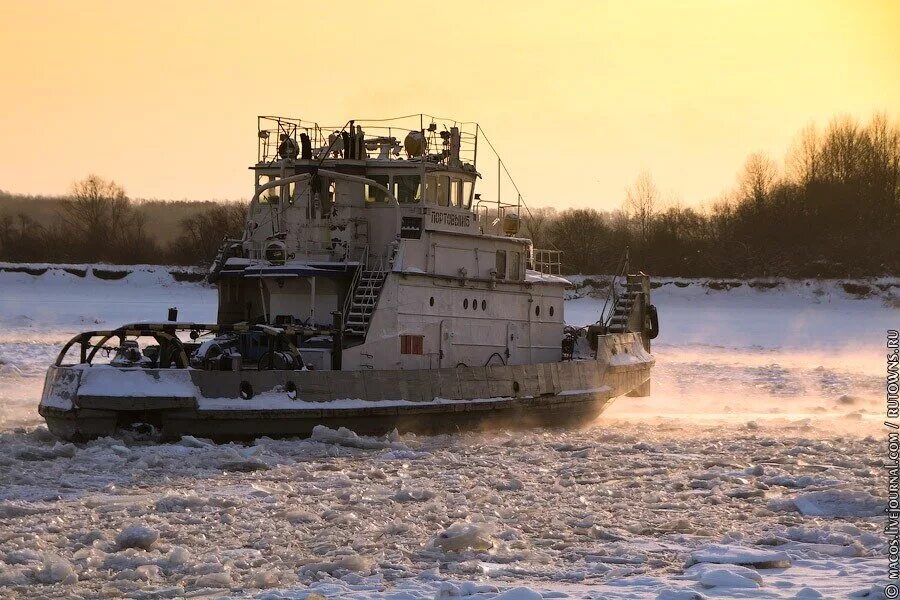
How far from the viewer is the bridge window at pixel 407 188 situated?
20578 millimetres

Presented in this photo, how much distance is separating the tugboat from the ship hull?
2 cm

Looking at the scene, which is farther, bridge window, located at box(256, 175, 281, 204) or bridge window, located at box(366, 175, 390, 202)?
bridge window, located at box(256, 175, 281, 204)

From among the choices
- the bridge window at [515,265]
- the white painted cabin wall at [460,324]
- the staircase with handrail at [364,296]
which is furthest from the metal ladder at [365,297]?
the bridge window at [515,265]

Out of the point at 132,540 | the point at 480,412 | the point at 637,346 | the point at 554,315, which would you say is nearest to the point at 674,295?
the point at 637,346

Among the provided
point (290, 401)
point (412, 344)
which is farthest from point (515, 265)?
point (290, 401)

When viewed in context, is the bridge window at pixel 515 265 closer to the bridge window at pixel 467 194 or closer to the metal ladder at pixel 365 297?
the bridge window at pixel 467 194

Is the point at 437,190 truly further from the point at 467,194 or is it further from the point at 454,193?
the point at 467,194

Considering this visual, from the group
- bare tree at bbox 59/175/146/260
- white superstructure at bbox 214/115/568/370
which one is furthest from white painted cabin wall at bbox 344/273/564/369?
bare tree at bbox 59/175/146/260

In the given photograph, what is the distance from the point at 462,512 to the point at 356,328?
6.64 m

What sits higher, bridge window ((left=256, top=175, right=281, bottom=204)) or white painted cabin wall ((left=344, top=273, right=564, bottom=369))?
bridge window ((left=256, top=175, right=281, bottom=204))

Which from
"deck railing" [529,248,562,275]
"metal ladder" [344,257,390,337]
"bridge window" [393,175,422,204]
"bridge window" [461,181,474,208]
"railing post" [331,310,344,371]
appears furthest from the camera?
"deck railing" [529,248,562,275]

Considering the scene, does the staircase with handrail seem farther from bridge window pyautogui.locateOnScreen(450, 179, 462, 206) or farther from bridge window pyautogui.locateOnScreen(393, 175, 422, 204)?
bridge window pyautogui.locateOnScreen(450, 179, 462, 206)

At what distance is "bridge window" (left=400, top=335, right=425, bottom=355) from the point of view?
19703mm

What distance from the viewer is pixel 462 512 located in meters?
13.2
